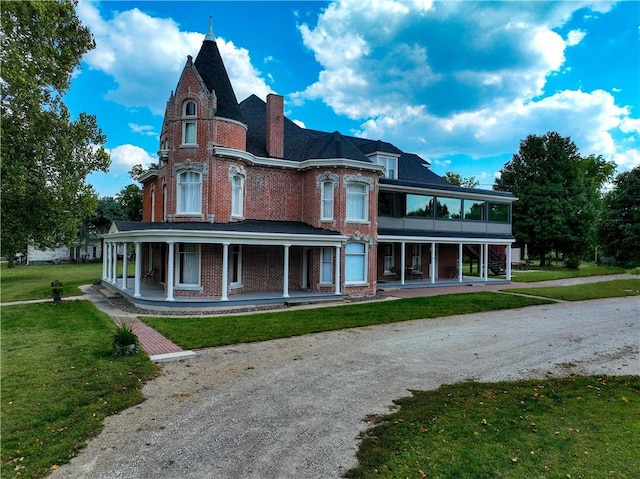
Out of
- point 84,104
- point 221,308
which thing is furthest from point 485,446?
point 84,104

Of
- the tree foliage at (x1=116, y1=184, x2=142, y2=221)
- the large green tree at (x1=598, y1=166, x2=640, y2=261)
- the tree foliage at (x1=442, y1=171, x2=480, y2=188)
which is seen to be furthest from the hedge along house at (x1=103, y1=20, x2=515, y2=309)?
the tree foliage at (x1=442, y1=171, x2=480, y2=188)

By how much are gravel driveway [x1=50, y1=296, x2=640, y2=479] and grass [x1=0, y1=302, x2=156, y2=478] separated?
0.33 metres

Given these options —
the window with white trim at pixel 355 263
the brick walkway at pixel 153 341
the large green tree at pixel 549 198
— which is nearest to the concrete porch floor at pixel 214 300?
the window with white trim at pixel 355 263

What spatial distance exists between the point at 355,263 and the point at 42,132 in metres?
15.1

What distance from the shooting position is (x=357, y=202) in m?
19.8

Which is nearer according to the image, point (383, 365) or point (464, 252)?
point (383, 365)

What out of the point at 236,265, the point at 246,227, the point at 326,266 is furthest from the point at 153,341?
the point at 326,266

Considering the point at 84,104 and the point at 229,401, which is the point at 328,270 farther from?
the point at 84,104

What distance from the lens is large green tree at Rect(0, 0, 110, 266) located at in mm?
12750

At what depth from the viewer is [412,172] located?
27.5m

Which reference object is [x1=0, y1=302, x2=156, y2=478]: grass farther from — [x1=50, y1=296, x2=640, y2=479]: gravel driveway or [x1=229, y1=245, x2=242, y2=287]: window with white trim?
[x1=229, y1=245, x2=242, y2=287]: window with white trim

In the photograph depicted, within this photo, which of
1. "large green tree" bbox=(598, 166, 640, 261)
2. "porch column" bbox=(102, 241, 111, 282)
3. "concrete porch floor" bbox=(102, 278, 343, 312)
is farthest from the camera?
"porch column" bbox=(102, 241, 111, 282)

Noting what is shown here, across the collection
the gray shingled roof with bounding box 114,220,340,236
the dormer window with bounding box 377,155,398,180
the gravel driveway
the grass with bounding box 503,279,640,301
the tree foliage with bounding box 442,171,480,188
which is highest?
the tree foliage with bounding box 442,171,480,188

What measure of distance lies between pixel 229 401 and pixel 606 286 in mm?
26874
